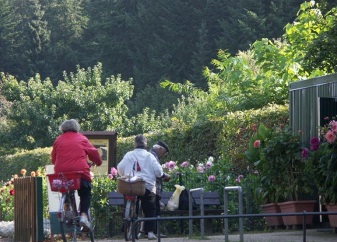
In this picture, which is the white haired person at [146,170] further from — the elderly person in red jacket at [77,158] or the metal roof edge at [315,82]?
the metal roof edge at [315,82]

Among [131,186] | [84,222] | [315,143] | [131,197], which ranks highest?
[315,143]

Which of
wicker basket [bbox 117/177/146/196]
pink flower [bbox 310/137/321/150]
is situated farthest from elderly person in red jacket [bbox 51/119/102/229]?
pink flower [bbox 310/137/321/150]

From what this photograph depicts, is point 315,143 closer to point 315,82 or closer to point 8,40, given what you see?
point 315,82

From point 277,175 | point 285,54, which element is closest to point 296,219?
point 277,175

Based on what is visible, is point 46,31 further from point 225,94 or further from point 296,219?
point 296,219

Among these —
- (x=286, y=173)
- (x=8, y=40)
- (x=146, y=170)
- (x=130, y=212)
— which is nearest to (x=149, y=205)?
(x=130, y=212)

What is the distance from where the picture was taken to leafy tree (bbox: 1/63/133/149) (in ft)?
134

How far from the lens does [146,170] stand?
15.1m

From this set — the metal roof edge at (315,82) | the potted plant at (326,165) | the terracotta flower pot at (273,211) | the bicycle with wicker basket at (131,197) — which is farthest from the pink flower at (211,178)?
the potted plant at (326,165)

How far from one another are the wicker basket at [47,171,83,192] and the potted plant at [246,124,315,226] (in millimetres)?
3748

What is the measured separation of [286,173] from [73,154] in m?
4.09

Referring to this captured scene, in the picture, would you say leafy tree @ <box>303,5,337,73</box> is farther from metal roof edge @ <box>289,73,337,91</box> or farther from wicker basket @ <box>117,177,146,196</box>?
wicker basket @ <box>117,177,146,196</box>

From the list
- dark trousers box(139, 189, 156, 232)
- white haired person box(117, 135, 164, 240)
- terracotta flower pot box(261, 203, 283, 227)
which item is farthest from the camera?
terracotta flower pot box(261, 203, 283, 227)

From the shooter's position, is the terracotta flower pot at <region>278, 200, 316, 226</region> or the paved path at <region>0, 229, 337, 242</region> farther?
the terracotta flower pot at <region>278, 200, 316, 226</region>
